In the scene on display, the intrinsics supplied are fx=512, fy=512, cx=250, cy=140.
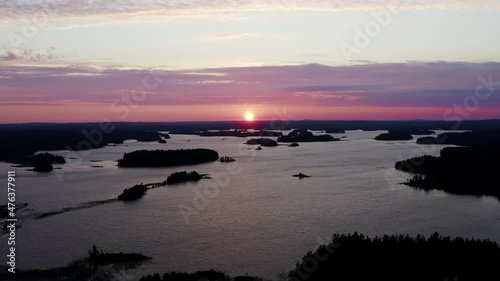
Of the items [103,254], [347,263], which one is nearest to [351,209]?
[347,263]

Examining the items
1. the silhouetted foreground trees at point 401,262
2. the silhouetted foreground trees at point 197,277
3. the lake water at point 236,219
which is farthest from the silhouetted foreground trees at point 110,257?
the silhouetted foreground trees at point 401,262

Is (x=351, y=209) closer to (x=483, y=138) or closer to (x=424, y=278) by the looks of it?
(x=424, y=278)

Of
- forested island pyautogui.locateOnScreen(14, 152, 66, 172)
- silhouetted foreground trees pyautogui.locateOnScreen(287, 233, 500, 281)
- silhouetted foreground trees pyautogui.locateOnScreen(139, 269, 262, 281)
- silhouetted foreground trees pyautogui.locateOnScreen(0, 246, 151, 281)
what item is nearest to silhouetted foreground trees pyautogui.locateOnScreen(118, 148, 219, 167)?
forested island pyautogui.locateOnScreen(14, 152, 66, 172)

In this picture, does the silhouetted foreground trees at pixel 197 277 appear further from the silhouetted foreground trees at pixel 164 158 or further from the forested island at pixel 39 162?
the silhouetted foreground trees at pixel 164 158

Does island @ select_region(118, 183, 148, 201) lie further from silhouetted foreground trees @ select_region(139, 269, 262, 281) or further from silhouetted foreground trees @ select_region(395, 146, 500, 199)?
silhouetted foreground trees @ select_region(395, 146, 500, 199)

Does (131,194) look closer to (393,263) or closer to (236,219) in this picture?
(236,219)
